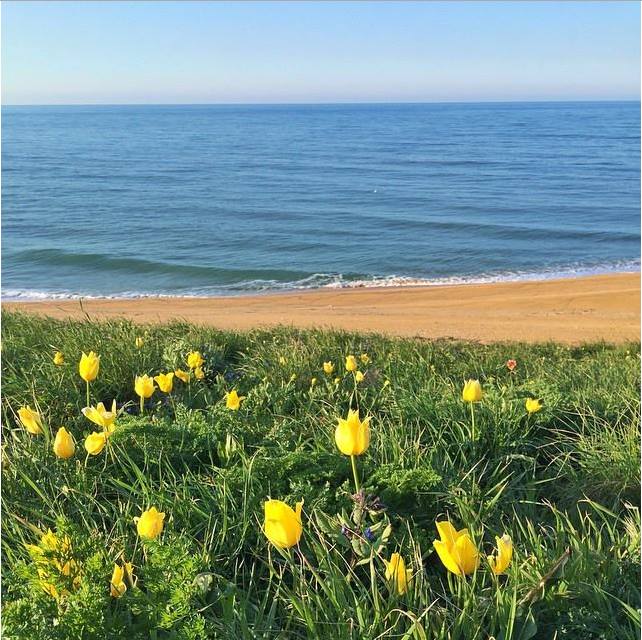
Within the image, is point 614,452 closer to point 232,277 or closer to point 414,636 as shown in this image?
point 414,636

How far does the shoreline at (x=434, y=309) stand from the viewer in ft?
34.3

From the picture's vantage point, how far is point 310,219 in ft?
82.5

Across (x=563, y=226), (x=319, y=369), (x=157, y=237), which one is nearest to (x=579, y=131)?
(x=563, y=226)

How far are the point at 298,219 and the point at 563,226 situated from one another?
9773 millimetres

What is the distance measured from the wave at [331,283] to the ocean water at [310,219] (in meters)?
0.08

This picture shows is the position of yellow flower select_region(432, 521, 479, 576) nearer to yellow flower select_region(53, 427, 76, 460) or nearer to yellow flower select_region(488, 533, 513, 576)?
yellow flower select_region(488, 533, 513, 576)

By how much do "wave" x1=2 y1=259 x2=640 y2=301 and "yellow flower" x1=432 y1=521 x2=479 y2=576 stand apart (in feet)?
51.9

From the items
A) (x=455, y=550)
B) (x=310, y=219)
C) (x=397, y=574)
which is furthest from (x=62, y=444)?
(x=310, y=219)

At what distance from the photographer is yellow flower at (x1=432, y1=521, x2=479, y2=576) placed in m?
1.58

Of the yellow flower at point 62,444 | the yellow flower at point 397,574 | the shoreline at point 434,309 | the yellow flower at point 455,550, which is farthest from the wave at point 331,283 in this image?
the yellow flower at point 455,550

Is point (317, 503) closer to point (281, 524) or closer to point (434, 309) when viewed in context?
point (281, 524)

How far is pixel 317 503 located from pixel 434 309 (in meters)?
11.7

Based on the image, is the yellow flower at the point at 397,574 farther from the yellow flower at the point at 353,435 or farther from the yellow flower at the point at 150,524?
the yellow flower at the point at 150,524

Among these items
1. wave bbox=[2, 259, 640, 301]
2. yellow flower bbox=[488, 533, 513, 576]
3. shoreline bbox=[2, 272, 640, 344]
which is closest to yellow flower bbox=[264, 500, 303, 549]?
yellow flower bbox=[488, 533, 513, 576]
